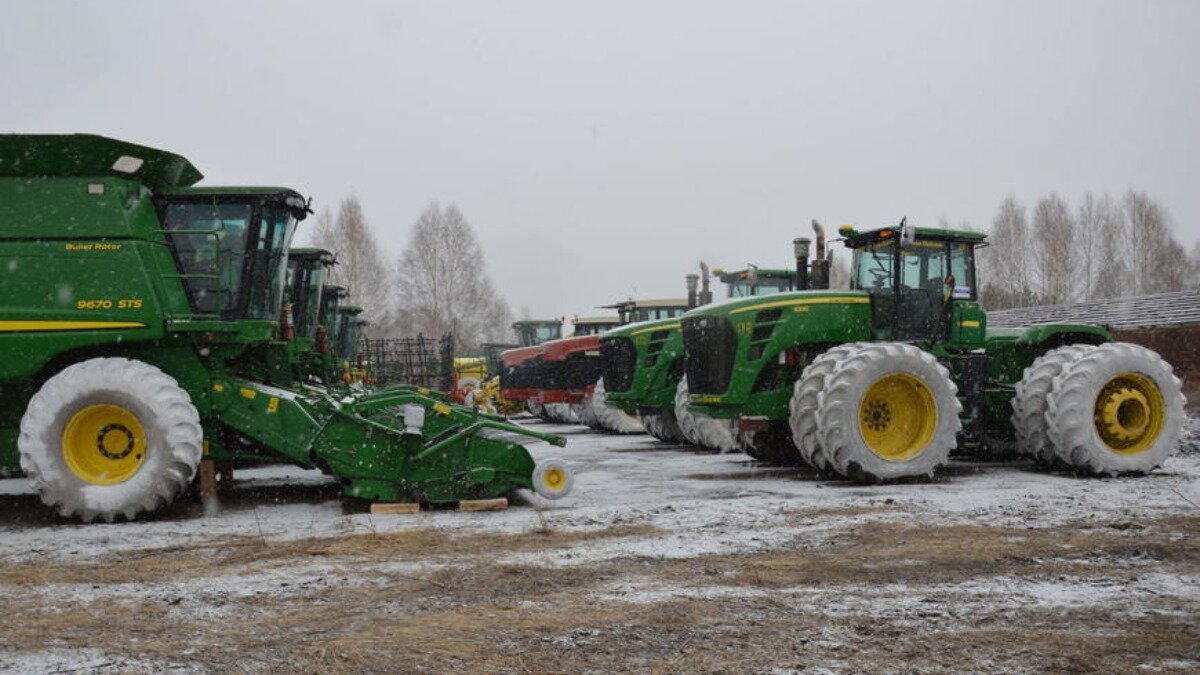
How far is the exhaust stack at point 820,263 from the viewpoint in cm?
1187

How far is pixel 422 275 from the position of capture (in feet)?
165

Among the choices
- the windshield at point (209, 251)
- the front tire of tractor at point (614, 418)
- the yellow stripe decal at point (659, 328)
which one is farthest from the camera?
the front tire of tractor at point (614, 418)

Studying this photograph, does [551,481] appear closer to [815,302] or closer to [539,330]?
[815,302]

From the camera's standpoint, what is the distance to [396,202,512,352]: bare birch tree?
4972 cm

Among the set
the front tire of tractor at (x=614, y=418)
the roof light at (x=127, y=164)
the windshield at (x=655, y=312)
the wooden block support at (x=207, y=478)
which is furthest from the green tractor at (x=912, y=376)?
the windshield at (x=655, y=312)

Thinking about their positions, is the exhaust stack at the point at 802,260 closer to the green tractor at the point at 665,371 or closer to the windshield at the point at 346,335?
the green tractor at the point at 665,371

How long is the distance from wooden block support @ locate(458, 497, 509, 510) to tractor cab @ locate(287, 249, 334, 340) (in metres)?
6.43

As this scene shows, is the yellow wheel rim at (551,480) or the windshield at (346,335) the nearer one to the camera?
the yellow wheel rim at (551,480)

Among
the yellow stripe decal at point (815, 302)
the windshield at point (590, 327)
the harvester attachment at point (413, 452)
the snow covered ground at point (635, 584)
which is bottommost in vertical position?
the snow covered ground at point (635, 584)

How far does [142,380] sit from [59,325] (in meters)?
0.96

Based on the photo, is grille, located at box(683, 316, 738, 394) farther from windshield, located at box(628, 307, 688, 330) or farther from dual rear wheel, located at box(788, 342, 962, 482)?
windshield, located at box(628, 307, 688, 330)

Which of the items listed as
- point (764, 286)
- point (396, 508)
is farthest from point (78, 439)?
point (764, 286)

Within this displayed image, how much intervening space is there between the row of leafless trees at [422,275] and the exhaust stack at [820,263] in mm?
36394

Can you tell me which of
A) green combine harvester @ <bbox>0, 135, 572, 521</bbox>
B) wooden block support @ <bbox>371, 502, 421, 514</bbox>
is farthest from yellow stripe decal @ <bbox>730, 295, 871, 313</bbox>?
wooden block support @ <bbox>371, 502, 421, 514</bbox>
